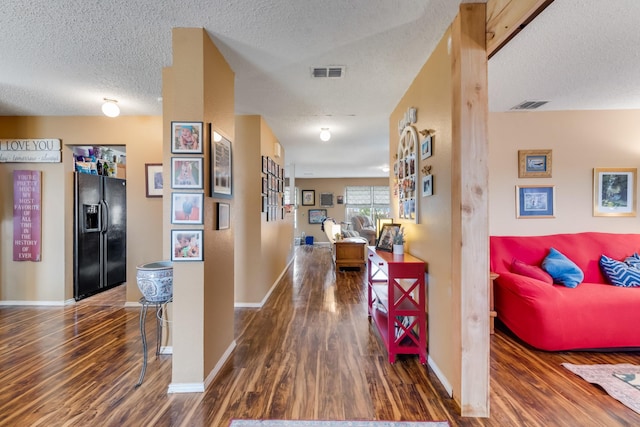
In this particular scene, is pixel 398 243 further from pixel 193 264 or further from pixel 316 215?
pixel 316 215

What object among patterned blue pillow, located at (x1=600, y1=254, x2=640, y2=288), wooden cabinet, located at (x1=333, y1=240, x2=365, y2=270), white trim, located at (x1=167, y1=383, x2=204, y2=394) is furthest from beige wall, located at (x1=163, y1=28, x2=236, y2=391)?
wooden cabinet, located at (x1=333, y1=240, x2=365, y2=270)

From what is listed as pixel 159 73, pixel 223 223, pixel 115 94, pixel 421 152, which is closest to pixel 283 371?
pixel 223 223

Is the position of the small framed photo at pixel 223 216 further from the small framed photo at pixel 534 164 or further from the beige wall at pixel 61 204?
the small framed photo at pixel 534 164

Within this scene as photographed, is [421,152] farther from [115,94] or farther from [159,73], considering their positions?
[115,94]

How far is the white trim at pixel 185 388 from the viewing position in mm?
1886

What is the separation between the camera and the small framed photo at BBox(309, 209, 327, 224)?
36.3 feet

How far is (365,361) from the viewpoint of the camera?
2285 mm

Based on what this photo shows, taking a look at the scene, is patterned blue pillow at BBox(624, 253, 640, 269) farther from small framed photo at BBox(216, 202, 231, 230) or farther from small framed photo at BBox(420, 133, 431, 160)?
small framed photo at BBox(216, 202, 231, 230)

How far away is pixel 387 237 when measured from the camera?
9.64 ft

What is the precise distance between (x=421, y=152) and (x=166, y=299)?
2375 millimetres

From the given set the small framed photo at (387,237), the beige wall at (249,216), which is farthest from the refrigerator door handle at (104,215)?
the small framed photo at (387,237)

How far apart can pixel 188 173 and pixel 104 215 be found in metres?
3.49

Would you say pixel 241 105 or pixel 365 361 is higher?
pixel 241 105

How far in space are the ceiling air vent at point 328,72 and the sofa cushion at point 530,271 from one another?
2.65 metres
